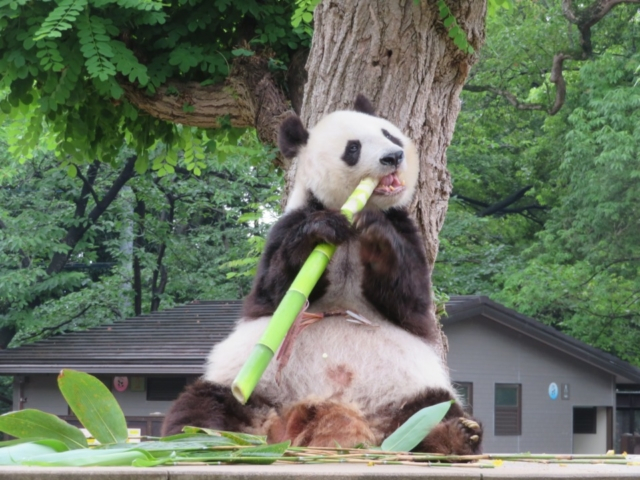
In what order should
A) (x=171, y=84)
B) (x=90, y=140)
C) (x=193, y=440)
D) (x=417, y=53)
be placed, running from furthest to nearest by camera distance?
1. (x=90, y=140)
2. (x=171, y=84)
3. (x=417, y=53)
4. (x=193, y=440)

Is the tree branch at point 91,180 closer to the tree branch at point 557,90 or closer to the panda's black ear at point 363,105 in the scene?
the tree branch at point 557,90

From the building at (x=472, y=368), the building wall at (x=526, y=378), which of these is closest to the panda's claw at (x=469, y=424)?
the building at (x=472, y=368)

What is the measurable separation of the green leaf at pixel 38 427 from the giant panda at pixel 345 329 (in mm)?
793

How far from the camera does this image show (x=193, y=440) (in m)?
2.42

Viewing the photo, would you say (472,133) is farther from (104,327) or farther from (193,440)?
(193,440)

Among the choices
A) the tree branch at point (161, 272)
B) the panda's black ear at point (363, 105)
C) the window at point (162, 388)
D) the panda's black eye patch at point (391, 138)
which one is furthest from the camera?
the tree branch at point (161, 272)

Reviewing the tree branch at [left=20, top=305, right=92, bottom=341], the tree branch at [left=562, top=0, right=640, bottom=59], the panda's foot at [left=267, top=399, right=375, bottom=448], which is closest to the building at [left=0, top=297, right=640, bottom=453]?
the tree branch at [left=20, top=305, right=92, bottom=341]

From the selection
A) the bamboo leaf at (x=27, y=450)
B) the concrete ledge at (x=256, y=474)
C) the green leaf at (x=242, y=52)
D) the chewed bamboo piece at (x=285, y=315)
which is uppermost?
the green leaf at (x=242, y=52)

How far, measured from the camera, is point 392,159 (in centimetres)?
351

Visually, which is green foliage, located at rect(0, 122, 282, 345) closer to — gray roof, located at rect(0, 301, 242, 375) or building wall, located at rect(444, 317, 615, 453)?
gray roof, located at rect(0, 301, 242, 375)

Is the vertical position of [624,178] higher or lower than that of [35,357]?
higher

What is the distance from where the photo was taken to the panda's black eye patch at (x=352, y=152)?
3.58 meters

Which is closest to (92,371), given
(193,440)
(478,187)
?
(193,440)

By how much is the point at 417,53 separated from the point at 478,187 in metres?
20.1
